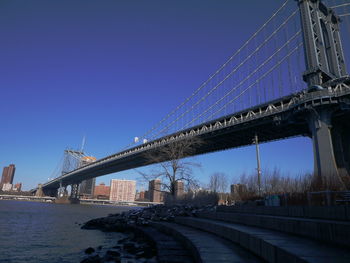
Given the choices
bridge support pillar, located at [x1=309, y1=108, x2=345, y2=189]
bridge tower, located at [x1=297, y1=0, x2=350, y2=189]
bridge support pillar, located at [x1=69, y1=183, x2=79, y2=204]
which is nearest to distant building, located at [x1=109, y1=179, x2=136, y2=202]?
bridge support pillar, located at [x1=69, y1=183, x2=79, y2=204]

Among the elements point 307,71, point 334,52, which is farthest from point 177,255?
point 334,52

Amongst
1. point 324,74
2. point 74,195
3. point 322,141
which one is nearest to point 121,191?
point 74,195

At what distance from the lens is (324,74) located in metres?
25.2

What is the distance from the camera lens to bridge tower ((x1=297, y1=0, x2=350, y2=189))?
22.9 meters

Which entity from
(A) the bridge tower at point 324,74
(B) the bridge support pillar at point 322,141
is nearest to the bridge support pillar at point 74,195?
(B) the bridge support pillar at point 322,141

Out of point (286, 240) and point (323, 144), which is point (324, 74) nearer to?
point (323, 144)

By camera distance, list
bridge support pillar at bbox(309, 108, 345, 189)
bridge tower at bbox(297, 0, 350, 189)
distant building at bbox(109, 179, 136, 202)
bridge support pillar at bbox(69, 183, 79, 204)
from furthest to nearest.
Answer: distant building at bbox(109, 179, 136, 202)
bridge support pillar at bbox(69, 183, 79, 204)
bridge tower at bbox(297, 0, 350, 189)
bridge support pillar at bbox(309, 108, 345, 189)

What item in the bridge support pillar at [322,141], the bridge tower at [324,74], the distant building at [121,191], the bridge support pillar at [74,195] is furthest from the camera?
the distant building at [121,191]

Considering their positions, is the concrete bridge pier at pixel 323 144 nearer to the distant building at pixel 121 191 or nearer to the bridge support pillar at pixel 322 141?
the bridge support pillar at pixel 322 141

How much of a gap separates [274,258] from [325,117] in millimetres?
23693

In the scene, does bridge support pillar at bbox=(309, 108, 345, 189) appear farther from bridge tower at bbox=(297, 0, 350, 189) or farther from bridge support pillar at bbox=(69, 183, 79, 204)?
bridge support pillar at bbox=(69, 183, 79, 204)

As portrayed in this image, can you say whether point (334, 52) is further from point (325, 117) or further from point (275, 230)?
point (275, 230)

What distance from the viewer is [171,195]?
22.6 metres

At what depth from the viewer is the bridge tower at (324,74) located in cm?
2286
